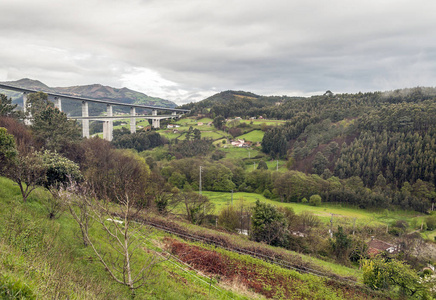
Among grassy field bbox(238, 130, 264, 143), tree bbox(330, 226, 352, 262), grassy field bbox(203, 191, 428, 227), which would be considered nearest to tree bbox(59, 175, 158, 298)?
tree bbox(330, 226, 352, 262)

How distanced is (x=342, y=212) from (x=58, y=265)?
39.5 metres

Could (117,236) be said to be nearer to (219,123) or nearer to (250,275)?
(250,275)

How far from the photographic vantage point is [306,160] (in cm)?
5881

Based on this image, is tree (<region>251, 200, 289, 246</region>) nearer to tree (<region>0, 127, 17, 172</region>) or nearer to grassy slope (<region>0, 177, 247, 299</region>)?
grassy slope (<region>0, 177, 247, 299</region>)

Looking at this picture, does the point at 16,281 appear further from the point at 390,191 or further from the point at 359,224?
the point at 390,191

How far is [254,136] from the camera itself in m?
74.8

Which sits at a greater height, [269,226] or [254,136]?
[254,136]

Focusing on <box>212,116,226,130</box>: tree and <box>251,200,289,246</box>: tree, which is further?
<box>212,116,226,130</box>: tree

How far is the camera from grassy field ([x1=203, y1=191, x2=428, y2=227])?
113 feet

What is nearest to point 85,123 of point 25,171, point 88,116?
point 88,116

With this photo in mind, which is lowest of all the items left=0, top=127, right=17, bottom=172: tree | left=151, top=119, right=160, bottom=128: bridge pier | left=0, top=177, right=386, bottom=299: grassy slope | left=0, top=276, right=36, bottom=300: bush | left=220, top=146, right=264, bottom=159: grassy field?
left=220, top=146, right=264, bottom=159: grassy field

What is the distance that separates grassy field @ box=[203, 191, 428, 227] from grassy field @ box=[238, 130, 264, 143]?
30.8 meters

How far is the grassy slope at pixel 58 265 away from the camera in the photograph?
4.84 meters

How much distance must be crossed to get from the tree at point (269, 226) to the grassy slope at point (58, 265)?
33.2ft
